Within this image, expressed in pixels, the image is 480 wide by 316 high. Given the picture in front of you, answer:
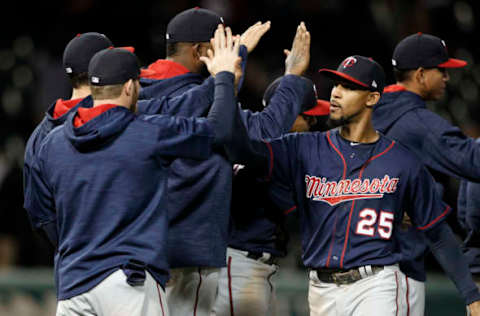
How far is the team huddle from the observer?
367 cm

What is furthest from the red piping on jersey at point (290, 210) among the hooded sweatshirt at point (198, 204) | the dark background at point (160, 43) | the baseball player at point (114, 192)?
the dark background at point (160, 43)

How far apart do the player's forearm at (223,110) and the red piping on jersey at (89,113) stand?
449 mm

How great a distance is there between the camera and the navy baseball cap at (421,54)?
5.25 meters

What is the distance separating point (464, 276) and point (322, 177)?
0.89m

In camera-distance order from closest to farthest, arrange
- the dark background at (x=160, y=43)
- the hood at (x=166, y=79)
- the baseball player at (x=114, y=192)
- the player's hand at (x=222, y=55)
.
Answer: the baseball player at (x=114, y=192)
the player's hand at (x=222, y=55)
the hood at (x=166, y=79)
the dark background at (x=160, y=43)

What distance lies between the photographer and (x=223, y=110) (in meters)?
3.88

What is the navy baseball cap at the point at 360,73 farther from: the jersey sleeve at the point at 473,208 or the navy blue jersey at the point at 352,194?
the jersey sleeve at the point at 473,208

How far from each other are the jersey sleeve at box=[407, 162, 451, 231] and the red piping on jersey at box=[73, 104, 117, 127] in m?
1.65

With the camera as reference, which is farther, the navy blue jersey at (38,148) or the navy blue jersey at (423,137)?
the navy blue jersey at (423,137)

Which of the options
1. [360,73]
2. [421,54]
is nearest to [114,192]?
[360,73]

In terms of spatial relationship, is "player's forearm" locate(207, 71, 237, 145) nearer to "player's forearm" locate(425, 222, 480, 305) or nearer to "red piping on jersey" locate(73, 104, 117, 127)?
"red piping on jersey" locate(73, 104, 117, 127)

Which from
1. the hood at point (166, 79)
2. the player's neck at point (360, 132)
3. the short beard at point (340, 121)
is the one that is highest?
the hood at point (166, 79)

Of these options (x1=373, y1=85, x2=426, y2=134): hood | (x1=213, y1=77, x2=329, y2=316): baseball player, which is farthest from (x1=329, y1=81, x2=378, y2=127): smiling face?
(x1=373, y1=85, x2=426, y2=134): hood

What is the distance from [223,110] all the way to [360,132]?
39.0 inches
